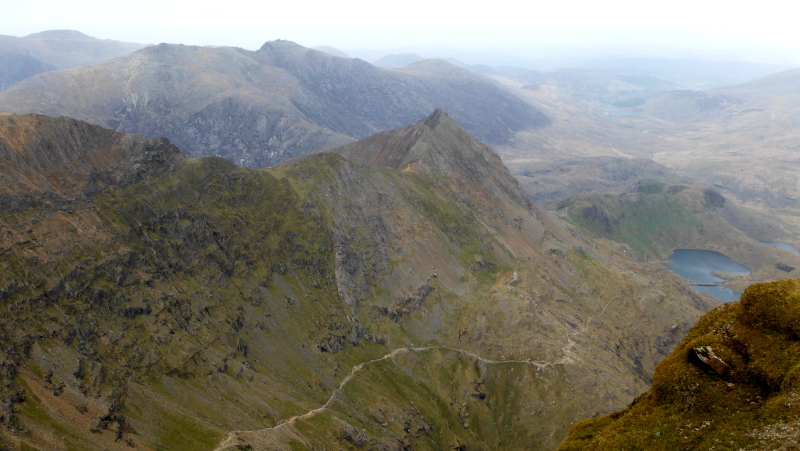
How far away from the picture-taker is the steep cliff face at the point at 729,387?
5500 cm

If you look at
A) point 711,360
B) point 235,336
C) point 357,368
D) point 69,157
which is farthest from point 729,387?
point 69,157

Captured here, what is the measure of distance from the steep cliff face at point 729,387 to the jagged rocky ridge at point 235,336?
3453 inches

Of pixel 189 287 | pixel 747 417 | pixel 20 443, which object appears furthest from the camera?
pixel 189 287

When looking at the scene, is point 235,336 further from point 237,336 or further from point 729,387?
point 729,387

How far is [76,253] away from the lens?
132000 mm

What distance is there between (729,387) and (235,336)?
412ft

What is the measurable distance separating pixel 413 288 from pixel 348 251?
96.7 ft

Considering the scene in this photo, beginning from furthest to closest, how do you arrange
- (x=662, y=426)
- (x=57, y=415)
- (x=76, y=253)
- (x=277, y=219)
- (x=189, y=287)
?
(x=277, y=219)
(x=189, y=287)
(x=76, y=253)
(x=57, y=415)
(x=662, y=426)

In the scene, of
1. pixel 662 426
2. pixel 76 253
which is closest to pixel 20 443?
pixel 76 253

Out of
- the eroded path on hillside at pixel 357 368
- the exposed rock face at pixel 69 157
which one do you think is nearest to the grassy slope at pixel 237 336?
the eroded path on hillside at pixel 357 368

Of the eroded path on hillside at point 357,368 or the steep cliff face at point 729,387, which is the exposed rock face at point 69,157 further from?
the steep cliff face at point 729,387

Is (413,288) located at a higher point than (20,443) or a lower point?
lower

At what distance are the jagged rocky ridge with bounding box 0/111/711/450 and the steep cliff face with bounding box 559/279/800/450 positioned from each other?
87.7m

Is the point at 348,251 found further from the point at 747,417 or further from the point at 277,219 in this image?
the point at 747,417
